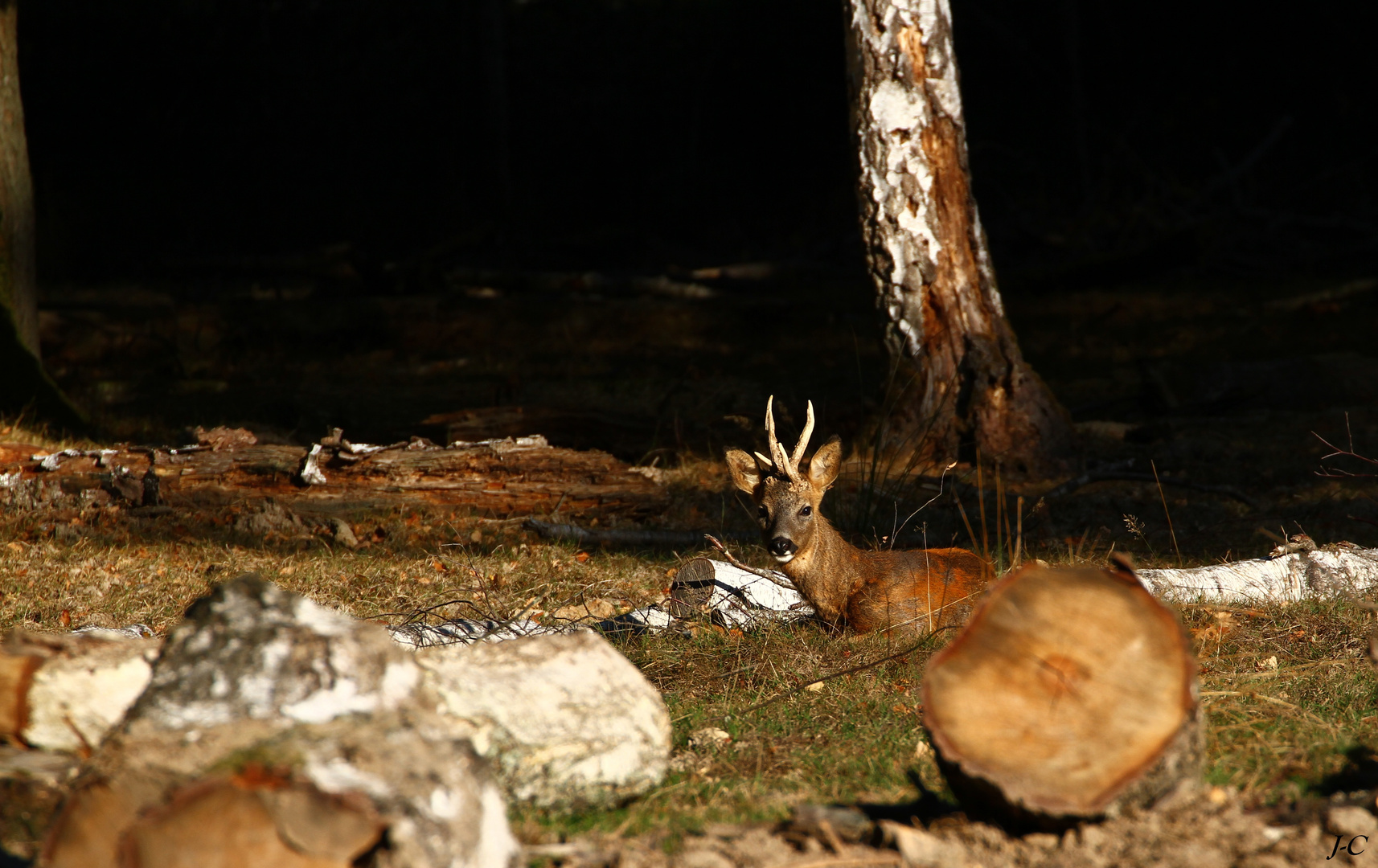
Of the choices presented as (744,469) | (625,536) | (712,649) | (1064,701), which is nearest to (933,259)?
(625,536)

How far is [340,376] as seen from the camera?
487 inches

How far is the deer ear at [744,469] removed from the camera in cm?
532

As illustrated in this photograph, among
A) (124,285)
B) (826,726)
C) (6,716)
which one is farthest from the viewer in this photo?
(124,285)

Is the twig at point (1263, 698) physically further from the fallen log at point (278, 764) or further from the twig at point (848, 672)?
the fallen log at point (278, 764)

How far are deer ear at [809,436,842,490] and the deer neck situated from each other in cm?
18

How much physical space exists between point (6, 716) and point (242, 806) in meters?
0.96

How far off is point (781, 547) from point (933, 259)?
372 cm

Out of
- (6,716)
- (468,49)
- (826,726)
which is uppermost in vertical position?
(468,49)

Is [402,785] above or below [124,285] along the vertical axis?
above

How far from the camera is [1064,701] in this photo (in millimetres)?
2590

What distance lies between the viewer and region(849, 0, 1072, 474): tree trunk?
780cm

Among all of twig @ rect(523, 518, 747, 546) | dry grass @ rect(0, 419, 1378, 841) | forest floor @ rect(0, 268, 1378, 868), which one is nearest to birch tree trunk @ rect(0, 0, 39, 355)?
forest floor @ rect(0, 268, 1378, 868)

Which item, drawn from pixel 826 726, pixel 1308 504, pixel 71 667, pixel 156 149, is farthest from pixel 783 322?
pixel 156 149

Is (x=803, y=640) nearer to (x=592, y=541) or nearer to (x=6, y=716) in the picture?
(x=592, y=541)
